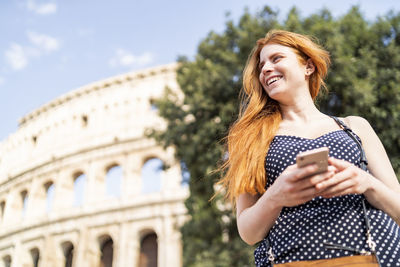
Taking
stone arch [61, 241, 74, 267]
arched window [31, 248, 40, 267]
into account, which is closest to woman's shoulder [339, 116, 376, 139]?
stone arch [61, 241, 74, 267]

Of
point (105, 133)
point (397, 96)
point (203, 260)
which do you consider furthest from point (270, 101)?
point (105, 133)

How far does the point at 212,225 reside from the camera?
33.1ft

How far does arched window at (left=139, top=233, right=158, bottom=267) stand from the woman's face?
Answer: 18.7 meters

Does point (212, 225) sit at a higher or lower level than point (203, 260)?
higher

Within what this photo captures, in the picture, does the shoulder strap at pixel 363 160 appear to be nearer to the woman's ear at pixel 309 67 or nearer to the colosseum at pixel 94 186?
the woman's ear at pixel 309 67

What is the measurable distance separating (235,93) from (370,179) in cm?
837

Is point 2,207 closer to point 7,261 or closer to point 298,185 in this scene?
point 7,261

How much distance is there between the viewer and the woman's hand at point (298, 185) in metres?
1.22

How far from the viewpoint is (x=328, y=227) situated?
138cm

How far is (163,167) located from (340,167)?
416 inches

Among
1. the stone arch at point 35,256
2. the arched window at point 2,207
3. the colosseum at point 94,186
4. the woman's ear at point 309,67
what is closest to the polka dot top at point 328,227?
the woman's ear at point 309,67

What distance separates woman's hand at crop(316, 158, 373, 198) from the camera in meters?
1.23

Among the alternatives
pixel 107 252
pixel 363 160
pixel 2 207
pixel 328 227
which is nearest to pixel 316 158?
pixel 328 227

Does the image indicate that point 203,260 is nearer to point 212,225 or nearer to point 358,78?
point 212,225
